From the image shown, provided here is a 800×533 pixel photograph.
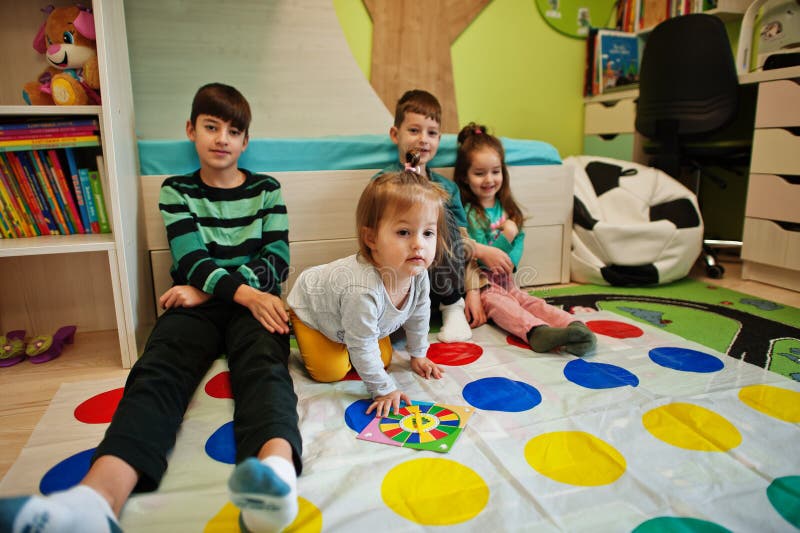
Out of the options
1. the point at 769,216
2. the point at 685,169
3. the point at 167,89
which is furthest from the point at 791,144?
the point at 167,89

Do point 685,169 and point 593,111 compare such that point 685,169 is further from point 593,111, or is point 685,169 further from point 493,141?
point 493,141

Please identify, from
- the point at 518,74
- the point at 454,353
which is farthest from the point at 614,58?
the point at 454,353

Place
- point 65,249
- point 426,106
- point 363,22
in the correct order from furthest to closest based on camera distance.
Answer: point 363,22
point 426,106
point 65,249

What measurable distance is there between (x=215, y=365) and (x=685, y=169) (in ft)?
7.37

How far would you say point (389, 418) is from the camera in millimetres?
947

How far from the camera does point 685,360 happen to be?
1.18m

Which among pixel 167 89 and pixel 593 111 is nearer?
pixel 167 89

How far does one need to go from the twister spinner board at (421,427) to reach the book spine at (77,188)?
96 cm

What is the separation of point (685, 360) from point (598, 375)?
235mm

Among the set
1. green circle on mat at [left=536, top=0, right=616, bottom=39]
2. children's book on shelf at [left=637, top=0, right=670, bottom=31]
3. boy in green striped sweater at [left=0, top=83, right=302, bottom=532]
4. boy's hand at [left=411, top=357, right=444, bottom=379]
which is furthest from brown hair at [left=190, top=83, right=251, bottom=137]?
children's book on shelf at [left=637, top=0, right=670, bottom=31]

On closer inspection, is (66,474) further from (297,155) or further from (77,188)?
(297,155)

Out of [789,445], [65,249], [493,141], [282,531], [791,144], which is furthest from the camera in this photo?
[791,144]

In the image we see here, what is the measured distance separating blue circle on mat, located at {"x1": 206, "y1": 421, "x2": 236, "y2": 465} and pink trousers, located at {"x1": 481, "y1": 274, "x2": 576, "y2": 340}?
75 cm

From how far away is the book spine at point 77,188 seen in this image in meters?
1.30
